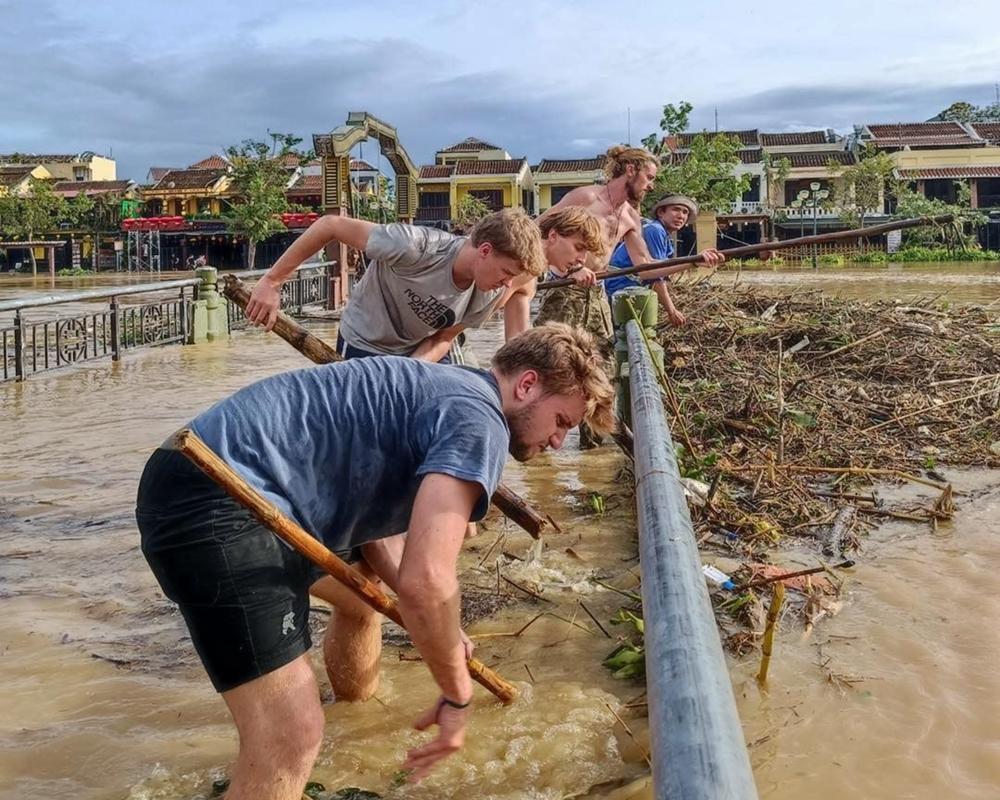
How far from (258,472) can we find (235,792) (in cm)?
71

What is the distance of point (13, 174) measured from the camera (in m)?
55.8

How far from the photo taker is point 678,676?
135 centimetres

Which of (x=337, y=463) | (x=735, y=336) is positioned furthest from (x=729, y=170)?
(x=337, y=463)

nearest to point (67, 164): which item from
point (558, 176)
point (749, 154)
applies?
point (558, 176)

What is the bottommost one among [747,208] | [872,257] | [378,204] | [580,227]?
[580,227]

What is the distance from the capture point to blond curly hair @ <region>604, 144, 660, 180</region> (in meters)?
6.43

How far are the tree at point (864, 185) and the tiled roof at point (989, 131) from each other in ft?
31.3

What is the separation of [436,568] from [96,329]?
37.0 ft

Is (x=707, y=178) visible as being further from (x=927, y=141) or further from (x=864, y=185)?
(x=927, y=141)

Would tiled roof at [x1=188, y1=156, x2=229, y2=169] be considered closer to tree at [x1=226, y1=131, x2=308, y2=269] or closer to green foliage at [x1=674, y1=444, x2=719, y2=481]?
tree at [x1=226, y1=131, x2=308, y2=269]

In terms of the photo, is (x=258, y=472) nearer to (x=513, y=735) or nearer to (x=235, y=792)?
(x=235, y=792)

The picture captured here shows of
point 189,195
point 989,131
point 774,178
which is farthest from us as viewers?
point 989,131

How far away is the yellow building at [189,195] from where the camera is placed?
5238cm

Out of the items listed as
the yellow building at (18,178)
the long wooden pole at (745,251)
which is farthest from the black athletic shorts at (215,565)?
the yellow building at (18,178)
